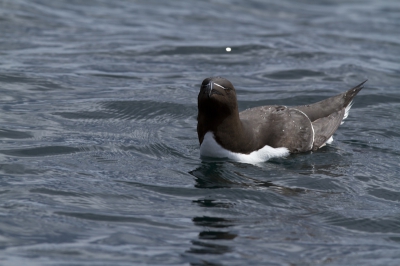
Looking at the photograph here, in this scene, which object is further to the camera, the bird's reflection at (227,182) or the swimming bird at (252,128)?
the swimming bird at (252,128)

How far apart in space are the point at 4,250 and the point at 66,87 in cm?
712

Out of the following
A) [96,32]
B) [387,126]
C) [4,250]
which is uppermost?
[96,32]

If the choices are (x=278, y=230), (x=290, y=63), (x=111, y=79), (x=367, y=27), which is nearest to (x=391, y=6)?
(x=367, y=27)

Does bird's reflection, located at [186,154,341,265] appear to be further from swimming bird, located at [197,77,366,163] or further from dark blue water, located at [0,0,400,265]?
swimming bird, located at [197,77,366,163]

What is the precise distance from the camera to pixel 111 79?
575 inches

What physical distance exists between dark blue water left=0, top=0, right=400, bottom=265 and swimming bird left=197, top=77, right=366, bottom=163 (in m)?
0.19

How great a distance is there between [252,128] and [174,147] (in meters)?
1.25

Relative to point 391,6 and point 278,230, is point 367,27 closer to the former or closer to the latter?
point 391,6

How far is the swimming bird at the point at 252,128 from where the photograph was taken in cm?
959

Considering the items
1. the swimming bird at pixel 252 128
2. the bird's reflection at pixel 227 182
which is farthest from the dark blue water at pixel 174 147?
the swimming bird at pixel 252 128

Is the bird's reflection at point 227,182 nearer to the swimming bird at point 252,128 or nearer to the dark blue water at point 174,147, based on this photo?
the dark blue water at point 174,147

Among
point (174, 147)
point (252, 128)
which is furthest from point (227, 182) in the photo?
point (174, 147)

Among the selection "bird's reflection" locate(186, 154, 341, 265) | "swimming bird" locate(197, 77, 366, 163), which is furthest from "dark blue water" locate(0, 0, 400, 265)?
"swimming bird" locate(197, 77, 366, 163)

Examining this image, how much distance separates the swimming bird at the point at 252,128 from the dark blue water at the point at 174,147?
193 mm
